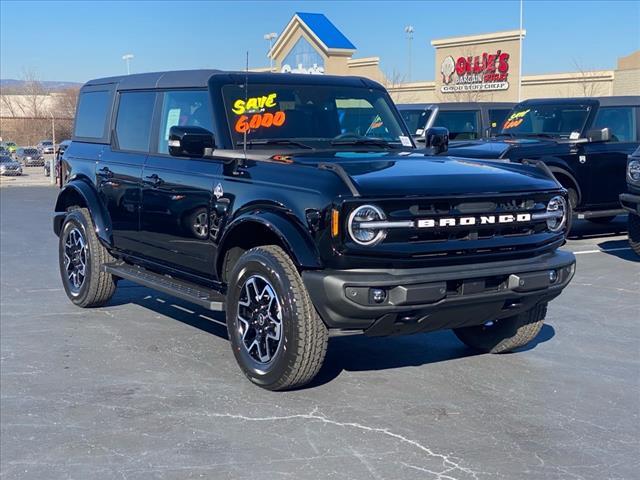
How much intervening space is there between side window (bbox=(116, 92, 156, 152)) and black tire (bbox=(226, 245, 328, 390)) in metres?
2.19

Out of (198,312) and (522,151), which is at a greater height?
(522,151)

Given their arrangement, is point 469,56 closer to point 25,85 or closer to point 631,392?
point 631,392

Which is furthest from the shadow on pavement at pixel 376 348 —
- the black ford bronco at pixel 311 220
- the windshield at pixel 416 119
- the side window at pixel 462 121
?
the side window at pixel 462 121

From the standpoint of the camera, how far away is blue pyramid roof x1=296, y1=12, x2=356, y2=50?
54438 mm

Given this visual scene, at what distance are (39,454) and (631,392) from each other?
3.52 meters

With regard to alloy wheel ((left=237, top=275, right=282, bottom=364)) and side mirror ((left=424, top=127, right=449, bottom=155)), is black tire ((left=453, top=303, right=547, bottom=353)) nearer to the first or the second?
side mirror ((left=424, top=127, right=449, bottom=155))

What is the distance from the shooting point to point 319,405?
520cm

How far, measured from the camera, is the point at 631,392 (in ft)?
18.0

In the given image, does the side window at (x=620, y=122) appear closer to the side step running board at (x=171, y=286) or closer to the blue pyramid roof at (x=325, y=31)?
the side step running board at (x=171, y=286)

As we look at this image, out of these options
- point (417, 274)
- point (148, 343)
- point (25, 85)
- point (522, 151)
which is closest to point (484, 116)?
point (522, 151)

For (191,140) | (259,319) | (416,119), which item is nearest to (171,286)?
(191,140)

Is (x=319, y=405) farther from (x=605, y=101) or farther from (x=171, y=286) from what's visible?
(x=605, y=101)

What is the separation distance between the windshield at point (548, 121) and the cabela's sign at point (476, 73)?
3059 centimetres

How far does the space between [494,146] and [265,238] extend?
716 cm
